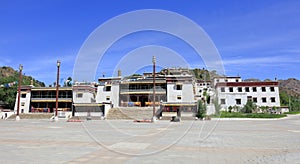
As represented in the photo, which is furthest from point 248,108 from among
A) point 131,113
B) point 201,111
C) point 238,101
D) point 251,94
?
point 131,113

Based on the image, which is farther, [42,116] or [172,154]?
[42,116]

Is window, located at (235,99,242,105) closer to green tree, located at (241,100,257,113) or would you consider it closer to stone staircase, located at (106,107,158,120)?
green tree, located at (241,100,257,113)

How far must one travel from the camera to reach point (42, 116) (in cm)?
3803

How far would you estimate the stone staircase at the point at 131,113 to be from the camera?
117 ft

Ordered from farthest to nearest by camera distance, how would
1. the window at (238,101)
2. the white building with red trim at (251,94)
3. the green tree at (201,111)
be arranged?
the white building with red trim at (251,94), the window at (238,101), the green tree at (201,111)

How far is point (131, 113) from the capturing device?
3691cm

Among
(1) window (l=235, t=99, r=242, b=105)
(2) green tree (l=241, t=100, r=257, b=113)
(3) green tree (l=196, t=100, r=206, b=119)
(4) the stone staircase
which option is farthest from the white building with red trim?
(4) the stone staircase

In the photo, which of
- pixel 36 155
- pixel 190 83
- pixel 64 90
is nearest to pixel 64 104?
pixel 64 90

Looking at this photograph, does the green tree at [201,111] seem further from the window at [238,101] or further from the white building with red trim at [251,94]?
the window at [238,101]

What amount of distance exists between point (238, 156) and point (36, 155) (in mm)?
5815

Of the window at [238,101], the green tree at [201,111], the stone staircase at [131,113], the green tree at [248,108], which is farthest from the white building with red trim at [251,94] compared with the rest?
the stone staircase at [131,113]

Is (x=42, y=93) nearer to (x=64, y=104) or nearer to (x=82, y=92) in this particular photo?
(x=64, y=104)

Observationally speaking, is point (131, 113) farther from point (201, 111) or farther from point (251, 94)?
point (251, 94)

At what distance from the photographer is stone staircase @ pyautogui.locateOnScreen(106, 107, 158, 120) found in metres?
35.6
